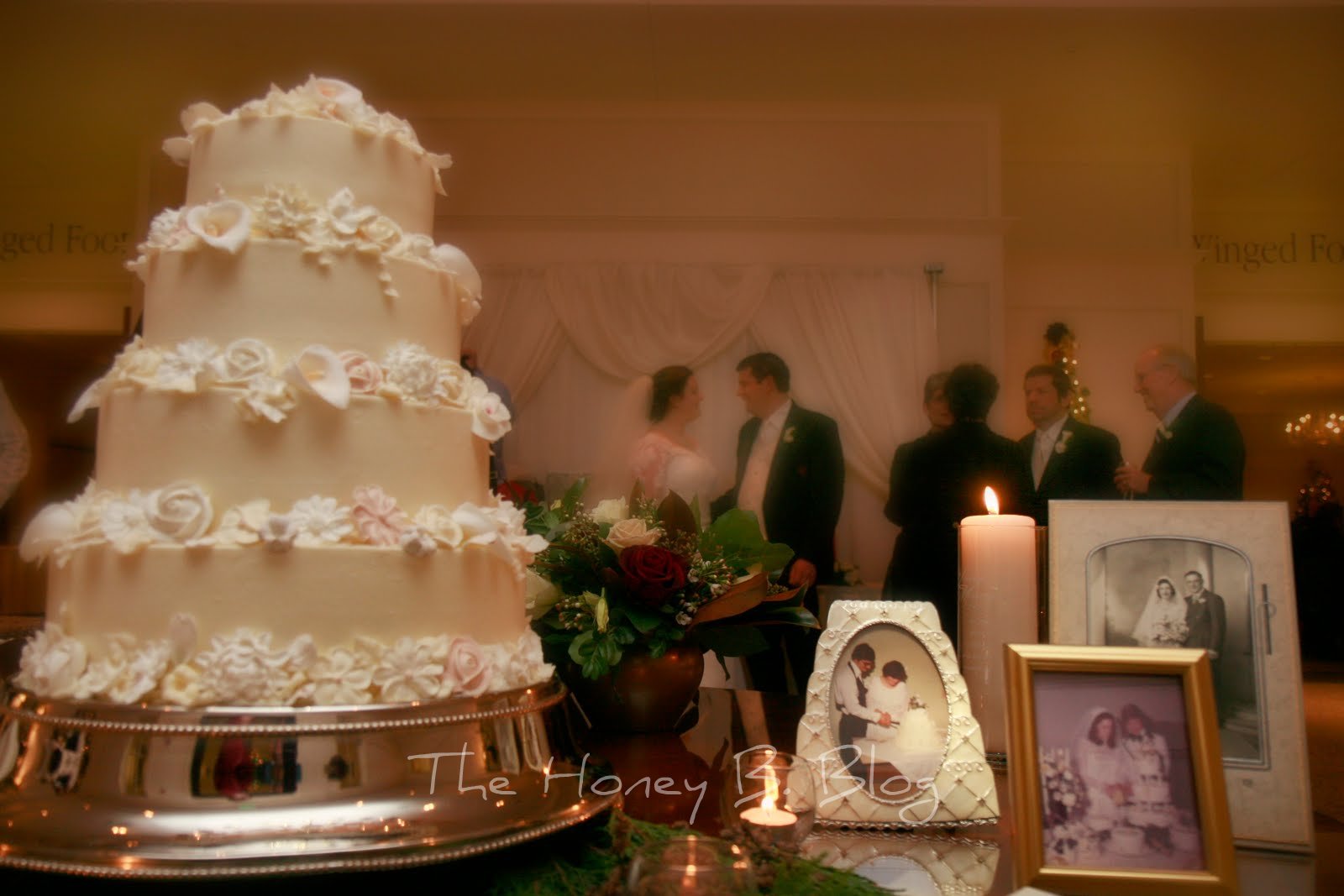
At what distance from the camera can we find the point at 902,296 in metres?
4.77

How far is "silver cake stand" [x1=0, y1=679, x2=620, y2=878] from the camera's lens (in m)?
0.81

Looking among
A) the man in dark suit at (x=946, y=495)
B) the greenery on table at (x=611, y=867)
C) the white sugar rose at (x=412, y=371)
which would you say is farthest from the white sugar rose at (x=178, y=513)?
the man in dark suit at (x=946, y=495)

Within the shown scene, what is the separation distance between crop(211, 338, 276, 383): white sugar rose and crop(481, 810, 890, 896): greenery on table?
0.56 metres

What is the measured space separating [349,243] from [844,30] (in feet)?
12.2

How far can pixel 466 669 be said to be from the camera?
1034 millimetres

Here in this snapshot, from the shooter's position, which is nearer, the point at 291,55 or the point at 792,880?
the point at 792,880

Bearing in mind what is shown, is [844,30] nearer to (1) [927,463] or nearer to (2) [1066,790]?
(1) [927,463]

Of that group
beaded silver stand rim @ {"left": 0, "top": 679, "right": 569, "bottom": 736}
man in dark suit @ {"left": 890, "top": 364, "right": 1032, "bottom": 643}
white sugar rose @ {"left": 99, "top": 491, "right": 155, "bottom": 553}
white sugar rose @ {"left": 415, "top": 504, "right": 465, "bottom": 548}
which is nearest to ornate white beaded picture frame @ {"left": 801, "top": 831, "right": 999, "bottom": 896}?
beaded silver stand rim @ {"left": 0, "top": 679, "right": 569, "bottom": 736}

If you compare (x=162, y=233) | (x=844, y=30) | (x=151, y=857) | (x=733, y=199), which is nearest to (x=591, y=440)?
(x=733, y=199)

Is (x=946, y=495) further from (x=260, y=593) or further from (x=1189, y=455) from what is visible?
(x=260, y=593)

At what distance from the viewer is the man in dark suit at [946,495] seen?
12.8 feet

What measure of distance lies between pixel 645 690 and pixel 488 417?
515 mm

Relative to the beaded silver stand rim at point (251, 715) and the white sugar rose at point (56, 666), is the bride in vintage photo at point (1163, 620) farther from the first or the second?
the white sugar rose at point (56, 666)

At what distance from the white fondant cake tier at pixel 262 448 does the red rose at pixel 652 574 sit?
0.41 meters
